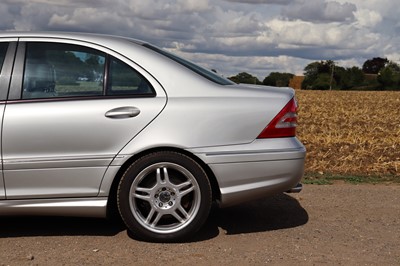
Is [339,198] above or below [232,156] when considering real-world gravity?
below

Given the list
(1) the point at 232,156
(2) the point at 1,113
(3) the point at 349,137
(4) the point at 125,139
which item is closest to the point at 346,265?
(1) the point at 232,156

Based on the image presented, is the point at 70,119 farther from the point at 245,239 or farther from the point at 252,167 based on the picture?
the point at 245,239

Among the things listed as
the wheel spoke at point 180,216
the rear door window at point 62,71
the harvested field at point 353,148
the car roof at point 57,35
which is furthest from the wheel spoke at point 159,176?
the harvested field at point 353,148

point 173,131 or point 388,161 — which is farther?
point 388,161

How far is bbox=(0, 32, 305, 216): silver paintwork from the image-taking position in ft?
15.0

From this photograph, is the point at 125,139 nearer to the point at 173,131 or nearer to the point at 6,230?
the point at 173,131

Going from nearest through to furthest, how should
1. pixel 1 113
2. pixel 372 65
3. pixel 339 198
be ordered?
1. pixel 1 113
2. pixel 339 198
3. pixel 372 65

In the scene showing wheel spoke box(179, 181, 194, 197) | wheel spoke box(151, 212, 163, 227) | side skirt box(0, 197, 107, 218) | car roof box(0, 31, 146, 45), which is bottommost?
wheel spoke box(151, 212, 163, 227)

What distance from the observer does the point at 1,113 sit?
4586mm

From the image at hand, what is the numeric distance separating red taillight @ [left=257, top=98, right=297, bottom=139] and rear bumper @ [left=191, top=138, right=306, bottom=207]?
0.13 feet

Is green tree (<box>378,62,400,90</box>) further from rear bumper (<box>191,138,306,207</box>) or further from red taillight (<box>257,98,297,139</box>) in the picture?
rear bumper (<box>191,138,306,207</box>)

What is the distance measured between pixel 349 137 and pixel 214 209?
5891mm

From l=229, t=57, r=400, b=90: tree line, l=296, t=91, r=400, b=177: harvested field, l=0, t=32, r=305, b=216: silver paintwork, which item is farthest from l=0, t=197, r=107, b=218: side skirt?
l=229, t=57, r=400, b=90: tree line

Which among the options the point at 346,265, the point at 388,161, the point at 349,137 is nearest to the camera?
the point at 346,265
